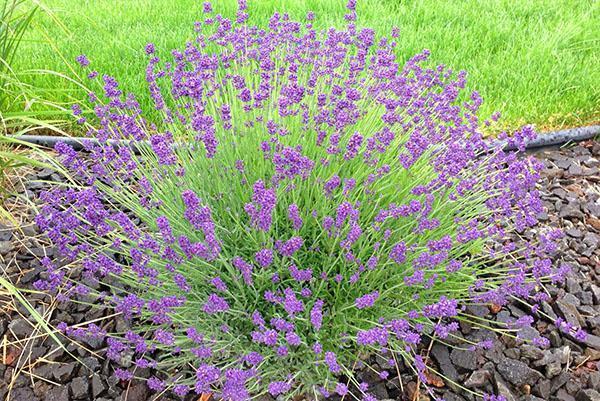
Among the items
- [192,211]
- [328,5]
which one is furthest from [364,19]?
[192,211]

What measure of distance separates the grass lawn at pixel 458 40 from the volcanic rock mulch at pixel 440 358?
142 cm

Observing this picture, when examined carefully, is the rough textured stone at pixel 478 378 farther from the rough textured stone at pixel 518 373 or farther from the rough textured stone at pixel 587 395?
the rough textured stone at pixel 587 395

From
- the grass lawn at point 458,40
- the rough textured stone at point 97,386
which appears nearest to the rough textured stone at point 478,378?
the rough textured stone at point 97,386

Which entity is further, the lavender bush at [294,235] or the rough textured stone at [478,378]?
the rough textured stone at [478,378]

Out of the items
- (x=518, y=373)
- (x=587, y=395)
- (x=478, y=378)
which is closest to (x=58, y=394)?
(x=478, y=378)

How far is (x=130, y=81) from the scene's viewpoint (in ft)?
12.8

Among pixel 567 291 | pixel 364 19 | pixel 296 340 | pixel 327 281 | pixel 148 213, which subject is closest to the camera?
pixel 296 340

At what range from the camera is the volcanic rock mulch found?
7.25 feet

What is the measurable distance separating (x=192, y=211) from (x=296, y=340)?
0.48m

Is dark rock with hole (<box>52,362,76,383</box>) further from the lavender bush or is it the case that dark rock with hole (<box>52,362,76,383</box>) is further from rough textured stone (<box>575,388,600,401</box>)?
rough textured stone (<box>575,388,600,401</box>)

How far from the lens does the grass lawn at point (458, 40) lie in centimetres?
400

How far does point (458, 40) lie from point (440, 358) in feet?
10.1

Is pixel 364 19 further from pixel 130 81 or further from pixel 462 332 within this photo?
pixel 462 332

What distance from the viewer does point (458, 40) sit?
4.62m
